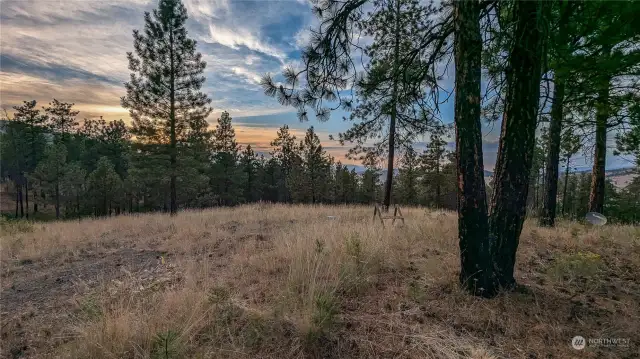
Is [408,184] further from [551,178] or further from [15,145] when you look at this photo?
[15,145]

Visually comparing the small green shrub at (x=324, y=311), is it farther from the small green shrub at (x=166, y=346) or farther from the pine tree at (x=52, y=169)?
the pine tree at (x=52, y=169)

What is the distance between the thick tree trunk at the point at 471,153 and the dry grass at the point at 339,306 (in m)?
0.28

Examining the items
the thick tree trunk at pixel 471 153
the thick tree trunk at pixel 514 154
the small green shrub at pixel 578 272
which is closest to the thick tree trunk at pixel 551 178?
the small green shrub at pixel 578 272

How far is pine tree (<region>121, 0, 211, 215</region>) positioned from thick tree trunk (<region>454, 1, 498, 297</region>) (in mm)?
13732

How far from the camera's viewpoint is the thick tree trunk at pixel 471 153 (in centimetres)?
282

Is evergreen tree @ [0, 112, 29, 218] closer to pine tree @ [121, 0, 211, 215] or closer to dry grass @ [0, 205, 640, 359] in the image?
pine tree @ [121, 0, 211, 215]

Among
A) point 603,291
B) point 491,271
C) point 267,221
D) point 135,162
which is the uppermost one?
point 135,162

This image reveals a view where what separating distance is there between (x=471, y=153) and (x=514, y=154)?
41cm

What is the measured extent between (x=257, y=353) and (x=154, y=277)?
2.96 m

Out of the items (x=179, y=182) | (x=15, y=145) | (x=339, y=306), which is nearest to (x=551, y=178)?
(x=339, y=306)

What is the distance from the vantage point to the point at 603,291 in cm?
301

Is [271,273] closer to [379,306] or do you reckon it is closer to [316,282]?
[316,282]

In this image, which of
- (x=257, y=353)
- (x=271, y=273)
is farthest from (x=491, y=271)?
(x=271, y=273)

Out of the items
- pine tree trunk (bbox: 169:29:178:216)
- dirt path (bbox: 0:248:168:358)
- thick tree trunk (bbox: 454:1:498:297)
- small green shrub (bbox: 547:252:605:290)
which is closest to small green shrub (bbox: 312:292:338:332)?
thick tree trunk (bbox: 454:1:498:297)
